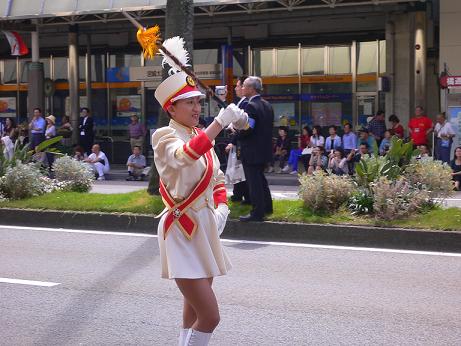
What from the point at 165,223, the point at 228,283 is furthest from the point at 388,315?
the point at 165,223

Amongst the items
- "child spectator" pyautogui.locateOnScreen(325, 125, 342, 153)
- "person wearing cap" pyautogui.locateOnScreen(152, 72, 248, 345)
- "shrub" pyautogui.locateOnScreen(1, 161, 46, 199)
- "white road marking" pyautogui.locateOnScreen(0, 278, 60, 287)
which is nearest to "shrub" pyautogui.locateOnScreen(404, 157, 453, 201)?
"white road marking" pyautogui.locateOnScreen(0, 278, 60, 287)

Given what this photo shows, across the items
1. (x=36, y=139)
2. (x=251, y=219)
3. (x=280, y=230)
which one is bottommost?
(x=280, y=230)

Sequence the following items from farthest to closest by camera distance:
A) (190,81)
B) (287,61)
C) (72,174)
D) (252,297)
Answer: (287,61), (72,174), (252,297), (190,81)

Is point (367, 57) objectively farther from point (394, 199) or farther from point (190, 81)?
point (190, 81)

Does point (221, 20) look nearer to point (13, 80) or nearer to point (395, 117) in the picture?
point (395, 117)

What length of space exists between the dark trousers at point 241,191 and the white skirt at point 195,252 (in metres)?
6.81

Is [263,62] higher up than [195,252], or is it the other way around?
[263,62]

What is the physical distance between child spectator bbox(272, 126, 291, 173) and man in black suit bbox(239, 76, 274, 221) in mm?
11886

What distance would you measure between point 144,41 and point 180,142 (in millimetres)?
623

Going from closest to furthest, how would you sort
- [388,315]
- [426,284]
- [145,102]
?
[388,315] < [426,284] < [145,102]

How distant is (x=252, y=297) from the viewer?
286 inches

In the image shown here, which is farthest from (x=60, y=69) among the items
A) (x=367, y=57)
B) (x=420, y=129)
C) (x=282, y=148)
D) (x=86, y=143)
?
(x=420, y=129)

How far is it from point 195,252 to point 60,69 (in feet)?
83.1

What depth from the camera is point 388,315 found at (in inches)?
261
